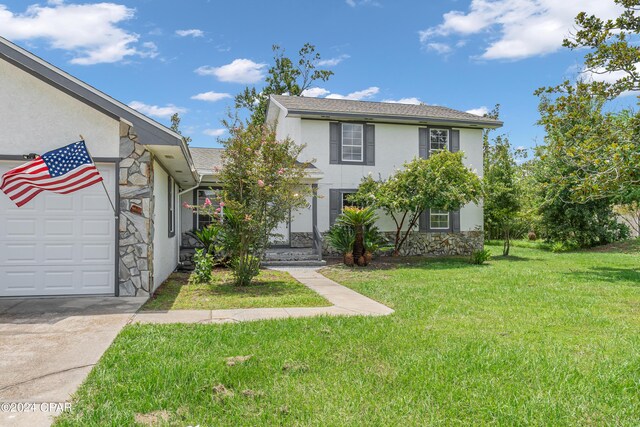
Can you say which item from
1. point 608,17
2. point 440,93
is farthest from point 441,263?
point 440,93

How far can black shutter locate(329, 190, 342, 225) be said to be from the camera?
17906 mm

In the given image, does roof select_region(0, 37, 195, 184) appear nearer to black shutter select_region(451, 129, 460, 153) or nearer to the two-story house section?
the two-story house section

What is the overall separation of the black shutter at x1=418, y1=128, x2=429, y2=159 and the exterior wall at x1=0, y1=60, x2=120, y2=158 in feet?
43.3

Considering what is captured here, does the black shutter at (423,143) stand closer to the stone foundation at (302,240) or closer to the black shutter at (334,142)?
the black shutter at (334,142)

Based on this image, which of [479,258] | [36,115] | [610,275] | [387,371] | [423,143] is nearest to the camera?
[387,371]

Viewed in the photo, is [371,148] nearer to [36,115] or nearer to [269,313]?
[269,313]

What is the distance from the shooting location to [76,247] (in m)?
8.68

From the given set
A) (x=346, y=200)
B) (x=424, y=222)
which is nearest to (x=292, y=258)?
(x=346, y=200)

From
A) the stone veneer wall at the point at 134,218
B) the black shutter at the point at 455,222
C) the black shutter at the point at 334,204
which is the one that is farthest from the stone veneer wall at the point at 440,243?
the stone veneer wall at the point at 134,218

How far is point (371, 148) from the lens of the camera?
59.9 feet

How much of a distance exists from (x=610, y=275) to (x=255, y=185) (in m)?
9.91

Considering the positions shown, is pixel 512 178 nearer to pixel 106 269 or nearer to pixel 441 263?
pixel 441 263

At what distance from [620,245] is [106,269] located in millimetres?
21883

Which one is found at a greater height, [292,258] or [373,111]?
[373,111]
